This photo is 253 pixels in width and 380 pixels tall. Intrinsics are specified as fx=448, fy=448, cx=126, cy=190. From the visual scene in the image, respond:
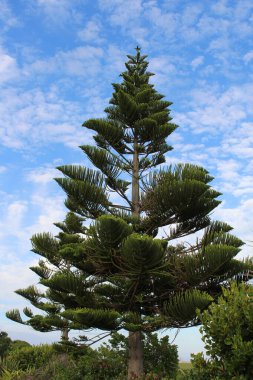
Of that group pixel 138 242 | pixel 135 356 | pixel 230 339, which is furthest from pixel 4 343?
pixel 230 339

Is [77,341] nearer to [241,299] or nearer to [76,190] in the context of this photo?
[76,190]

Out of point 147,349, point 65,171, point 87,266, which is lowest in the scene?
point 147,349

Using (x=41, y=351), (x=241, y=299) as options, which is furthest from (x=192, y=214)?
(x=41, y=351)

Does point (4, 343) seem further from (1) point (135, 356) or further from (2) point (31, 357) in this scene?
(1) point (135, 356)

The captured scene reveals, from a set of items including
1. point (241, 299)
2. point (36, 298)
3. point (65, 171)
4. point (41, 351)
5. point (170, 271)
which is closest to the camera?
point (241, 299)

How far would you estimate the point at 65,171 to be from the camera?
10.8 metres

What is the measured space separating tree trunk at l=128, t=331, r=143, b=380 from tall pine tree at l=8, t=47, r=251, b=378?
21mm

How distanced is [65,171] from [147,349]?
5.02 meters

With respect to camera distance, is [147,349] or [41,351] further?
[41,351]

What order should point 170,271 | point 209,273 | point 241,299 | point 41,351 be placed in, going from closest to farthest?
point 241,299 → point 209,273 → point 170,271 → point 41,351

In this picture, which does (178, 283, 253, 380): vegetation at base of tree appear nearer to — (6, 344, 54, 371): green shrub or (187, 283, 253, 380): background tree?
(187, 283, 253, 380): background tree

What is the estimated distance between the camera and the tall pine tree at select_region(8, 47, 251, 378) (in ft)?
28.9

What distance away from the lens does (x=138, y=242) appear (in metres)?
8.03

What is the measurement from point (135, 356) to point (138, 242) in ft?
10.2
